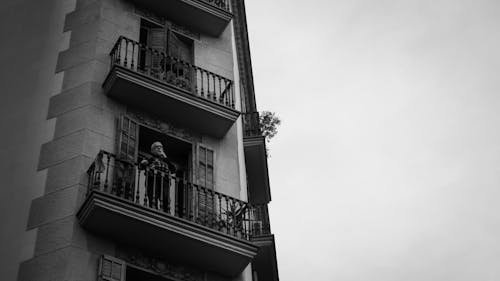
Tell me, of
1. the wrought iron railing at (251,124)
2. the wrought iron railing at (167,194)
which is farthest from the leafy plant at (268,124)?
the wrought iron railing at (167,194)

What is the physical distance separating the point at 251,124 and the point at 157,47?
5.16m

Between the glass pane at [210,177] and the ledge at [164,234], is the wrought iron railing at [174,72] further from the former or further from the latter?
the ledge at [164,234]

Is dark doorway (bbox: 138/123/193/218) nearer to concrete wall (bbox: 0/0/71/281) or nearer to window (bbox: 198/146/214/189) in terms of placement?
window (bbox: 198/146/214/189)

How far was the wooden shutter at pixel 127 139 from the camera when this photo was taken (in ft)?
53.8

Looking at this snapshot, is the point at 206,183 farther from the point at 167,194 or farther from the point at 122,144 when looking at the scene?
the point at 122,144

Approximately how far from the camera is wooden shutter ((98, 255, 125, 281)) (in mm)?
14203

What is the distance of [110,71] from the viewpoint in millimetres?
17312

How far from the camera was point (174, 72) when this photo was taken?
19172 mm

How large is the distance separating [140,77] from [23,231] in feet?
14.3

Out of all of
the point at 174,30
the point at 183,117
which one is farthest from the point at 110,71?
the point at 174,30

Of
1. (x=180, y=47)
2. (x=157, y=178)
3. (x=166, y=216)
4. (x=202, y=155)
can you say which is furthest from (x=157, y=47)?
(x=166, y=216)

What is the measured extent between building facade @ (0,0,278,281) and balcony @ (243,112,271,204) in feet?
7.43

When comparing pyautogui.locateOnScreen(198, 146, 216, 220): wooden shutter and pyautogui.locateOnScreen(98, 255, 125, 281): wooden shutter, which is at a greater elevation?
pyautogui.locateOnScreen(198, 146, 216, 220): wooden shutter

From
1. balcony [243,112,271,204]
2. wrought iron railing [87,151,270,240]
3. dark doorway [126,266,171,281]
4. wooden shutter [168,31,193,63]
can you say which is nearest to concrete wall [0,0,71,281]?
wrought iron railing [87,151,270,240]
